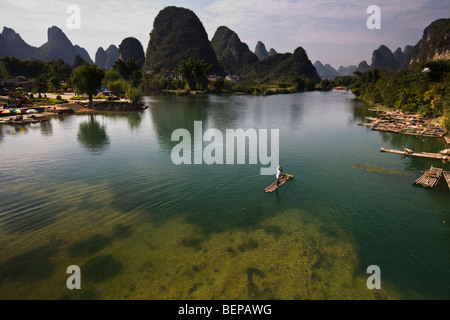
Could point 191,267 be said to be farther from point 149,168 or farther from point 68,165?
point 68,165

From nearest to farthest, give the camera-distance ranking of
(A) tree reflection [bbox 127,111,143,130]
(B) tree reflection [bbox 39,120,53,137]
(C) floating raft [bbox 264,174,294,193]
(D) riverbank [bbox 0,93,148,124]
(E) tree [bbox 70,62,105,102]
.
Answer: (C) floating raft [bbox 264,174,294,193] → (B) tree reflection [bbox 39,120,53,137] → (A) tree reflection [bbox 127,111,143,130] → (D) riverbank [bbox 0,93,148,124] → (E) tree [bbox 70,62,105,102]

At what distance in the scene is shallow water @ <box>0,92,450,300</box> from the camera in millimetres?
13695

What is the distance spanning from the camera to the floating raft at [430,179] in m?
25.3

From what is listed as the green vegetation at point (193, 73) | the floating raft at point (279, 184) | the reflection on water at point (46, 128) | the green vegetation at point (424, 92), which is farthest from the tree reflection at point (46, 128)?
the green vegetation at point (193, 73)

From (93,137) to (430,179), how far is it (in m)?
51.0

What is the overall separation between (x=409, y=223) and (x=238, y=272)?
49.7ft

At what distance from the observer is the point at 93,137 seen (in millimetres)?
45031

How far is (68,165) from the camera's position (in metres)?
30.3

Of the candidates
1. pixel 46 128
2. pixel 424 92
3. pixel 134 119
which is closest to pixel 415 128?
pixel 424 92

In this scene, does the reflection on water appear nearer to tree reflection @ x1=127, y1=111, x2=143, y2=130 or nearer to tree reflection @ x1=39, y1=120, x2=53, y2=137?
tree reflection @ x1=39, y1=120, x2=53, y2=137

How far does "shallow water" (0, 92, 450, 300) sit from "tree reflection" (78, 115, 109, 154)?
3.90 meters

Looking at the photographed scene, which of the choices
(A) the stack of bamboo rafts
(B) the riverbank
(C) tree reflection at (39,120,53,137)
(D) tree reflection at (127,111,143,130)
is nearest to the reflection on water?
(C) tree reflection at (39,120,53,137)

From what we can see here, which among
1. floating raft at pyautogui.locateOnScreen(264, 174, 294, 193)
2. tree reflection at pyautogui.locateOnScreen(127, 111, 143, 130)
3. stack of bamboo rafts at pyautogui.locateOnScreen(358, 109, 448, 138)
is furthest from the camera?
tree reflection at pyautogui.locateOnScreen(127, 111, 143, 130)

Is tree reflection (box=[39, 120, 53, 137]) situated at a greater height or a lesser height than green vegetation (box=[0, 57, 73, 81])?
lesser
